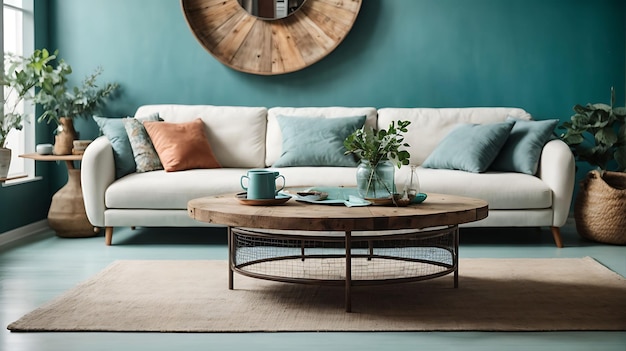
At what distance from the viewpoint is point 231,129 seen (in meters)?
5.02

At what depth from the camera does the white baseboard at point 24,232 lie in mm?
4656

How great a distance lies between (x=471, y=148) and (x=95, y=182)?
2245mm

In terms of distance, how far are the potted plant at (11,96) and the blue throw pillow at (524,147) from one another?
114 inches

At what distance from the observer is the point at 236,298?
312 centimetres

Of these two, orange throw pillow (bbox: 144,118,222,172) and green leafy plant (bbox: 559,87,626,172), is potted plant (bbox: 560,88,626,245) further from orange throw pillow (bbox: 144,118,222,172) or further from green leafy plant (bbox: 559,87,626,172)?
orange throw pillow (bbox: 144,118,222,172)

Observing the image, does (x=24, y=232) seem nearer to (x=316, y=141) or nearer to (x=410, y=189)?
(x=316, y=141)

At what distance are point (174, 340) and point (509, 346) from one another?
112 cm

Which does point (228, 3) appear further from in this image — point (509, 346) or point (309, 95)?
point (509, 346)

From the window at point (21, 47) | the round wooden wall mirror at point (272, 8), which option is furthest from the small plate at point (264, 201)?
the window at point (21, 47)

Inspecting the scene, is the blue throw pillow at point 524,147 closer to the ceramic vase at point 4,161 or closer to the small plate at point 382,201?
the small plate at point 382,201

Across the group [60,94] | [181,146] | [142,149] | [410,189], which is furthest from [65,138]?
[410,189]

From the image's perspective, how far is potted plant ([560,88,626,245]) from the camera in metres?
4.41

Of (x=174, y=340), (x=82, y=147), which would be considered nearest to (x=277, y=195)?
(x=174, y=340)

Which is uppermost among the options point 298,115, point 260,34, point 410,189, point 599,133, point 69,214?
point 260,34
